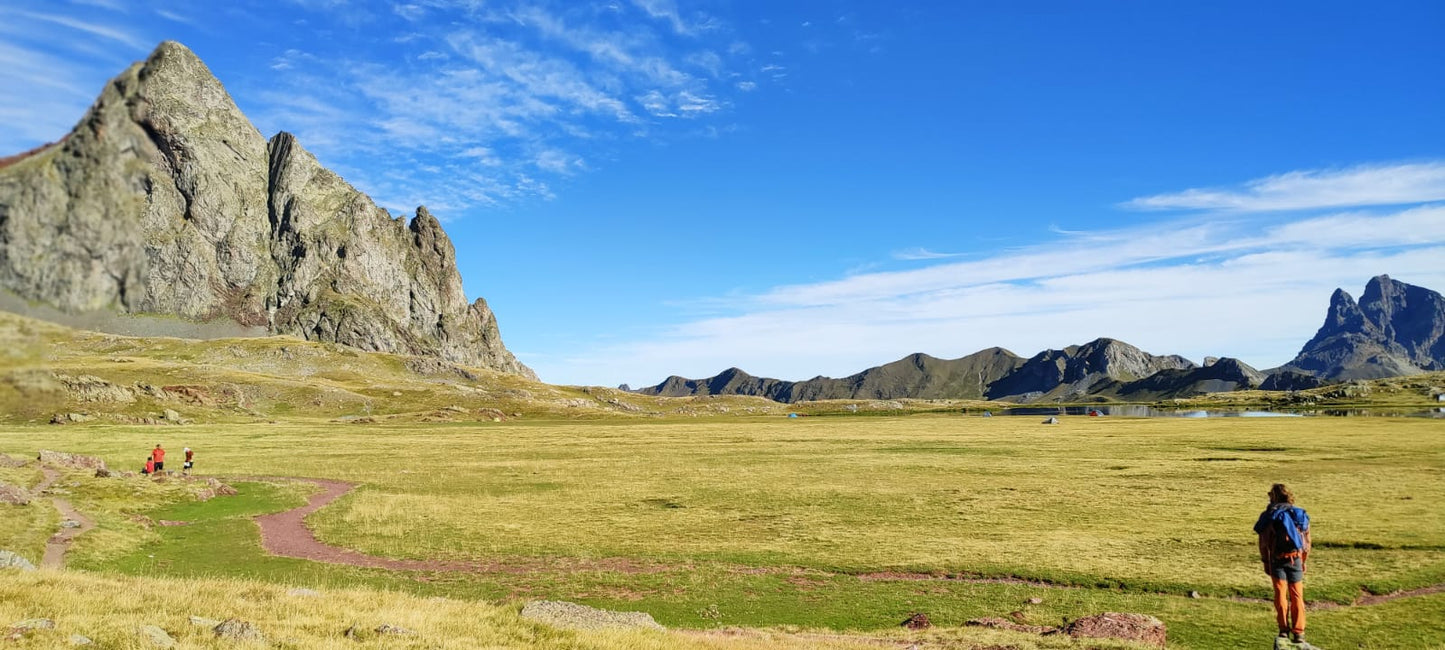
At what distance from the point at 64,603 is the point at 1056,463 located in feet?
232

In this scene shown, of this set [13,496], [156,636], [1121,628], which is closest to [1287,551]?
[1121,628]

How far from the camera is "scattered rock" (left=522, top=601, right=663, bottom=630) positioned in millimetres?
19031

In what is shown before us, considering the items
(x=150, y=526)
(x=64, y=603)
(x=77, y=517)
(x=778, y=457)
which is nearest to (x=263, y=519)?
(x=150, y=526)

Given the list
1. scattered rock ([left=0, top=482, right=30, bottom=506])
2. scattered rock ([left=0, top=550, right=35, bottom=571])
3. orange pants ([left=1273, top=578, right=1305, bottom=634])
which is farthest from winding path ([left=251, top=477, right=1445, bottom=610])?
scattered rock ([left=0, top=550, right=35, bottom=571])

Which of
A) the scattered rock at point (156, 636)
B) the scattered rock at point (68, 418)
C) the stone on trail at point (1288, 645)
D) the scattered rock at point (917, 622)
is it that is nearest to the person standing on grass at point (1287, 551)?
the stone on trail at point (1288, 645)

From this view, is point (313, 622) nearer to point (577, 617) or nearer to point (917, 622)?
point (577, 617)

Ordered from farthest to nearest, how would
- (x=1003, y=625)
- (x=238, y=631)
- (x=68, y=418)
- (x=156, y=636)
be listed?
(x=68, y=418) → (x=1003, y=625) → (x=238, y=631) → (x=156, y=636)

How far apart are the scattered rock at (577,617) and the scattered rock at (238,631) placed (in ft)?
20.3

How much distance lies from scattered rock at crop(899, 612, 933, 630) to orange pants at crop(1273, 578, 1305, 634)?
9.14 metres

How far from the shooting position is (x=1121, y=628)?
20.0 m

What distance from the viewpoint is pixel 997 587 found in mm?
27797

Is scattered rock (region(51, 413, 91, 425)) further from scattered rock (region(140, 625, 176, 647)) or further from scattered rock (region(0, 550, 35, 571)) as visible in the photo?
scattered rock (region(140, 625, 176, 647))

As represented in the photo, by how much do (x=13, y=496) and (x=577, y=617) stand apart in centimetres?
3399

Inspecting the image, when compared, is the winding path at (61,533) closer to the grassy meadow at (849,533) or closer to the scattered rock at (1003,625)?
the grassy meadow at (849,533)
